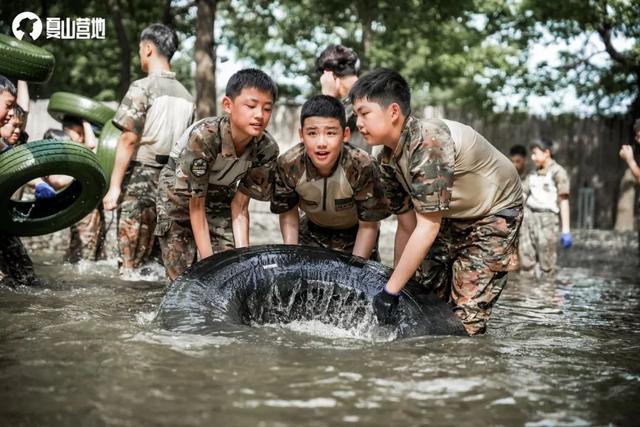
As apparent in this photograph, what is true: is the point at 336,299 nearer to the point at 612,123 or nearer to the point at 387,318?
the point at 387,318

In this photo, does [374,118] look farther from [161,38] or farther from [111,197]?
[161,38]

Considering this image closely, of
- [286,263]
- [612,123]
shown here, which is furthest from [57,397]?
[612,123]

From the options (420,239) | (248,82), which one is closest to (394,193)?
(420,239)

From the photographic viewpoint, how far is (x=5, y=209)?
18.5 feet

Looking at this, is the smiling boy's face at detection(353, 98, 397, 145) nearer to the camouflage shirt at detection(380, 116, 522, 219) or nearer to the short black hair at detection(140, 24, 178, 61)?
the camouflage shirt at detection(380, 116, 522, 219)

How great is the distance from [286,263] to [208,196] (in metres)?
0.98

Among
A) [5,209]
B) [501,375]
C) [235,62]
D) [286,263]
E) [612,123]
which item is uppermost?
[235,62]

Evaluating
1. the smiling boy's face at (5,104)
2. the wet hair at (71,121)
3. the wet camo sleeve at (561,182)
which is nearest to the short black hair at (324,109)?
the smiling boy's face at (5,104)

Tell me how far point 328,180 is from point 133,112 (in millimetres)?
2126

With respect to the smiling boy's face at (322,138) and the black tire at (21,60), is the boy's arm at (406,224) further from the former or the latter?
the black tire at (21,60)

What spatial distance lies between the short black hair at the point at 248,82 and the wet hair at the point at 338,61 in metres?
1.40

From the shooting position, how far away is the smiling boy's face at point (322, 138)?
14.4 ft

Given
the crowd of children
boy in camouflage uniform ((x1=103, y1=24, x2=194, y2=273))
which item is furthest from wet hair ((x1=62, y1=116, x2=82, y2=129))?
the crowd of children

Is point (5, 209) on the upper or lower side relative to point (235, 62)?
lower
